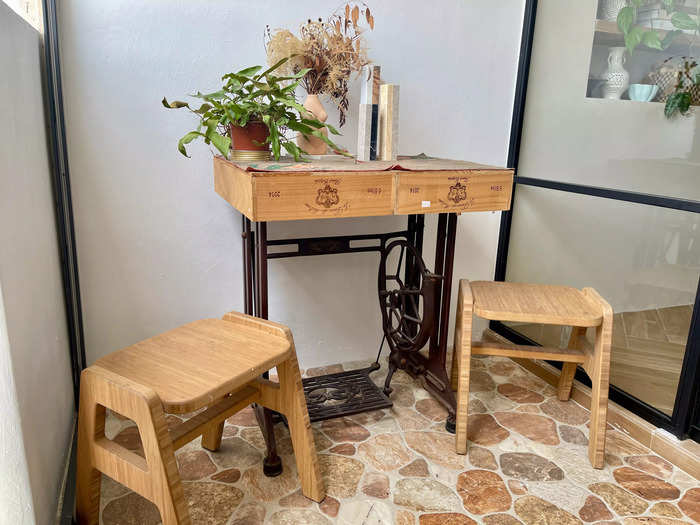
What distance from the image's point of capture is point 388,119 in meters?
1.89

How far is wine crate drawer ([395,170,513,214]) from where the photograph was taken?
1.66 metres

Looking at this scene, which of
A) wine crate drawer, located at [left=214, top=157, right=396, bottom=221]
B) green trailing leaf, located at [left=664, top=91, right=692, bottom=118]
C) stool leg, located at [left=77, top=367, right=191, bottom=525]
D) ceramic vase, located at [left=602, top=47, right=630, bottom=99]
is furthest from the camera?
ceramic vase, located at [left=602, top=47, right=630, bottom=99]

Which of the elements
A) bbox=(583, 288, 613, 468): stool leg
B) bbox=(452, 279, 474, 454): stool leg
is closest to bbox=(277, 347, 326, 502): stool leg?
bbox=(452, 279, 474, 454): stool leg

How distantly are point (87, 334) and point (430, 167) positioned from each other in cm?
147

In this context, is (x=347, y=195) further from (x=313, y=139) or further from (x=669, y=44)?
(x=669, y=44)

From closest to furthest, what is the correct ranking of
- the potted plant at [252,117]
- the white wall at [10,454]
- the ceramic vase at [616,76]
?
1. the white wall at [10,454]
2. the potted plant at [252,117]
3. the ceramic vase at [616,76]

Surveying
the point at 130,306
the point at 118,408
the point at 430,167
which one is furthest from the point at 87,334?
the point at 430,167

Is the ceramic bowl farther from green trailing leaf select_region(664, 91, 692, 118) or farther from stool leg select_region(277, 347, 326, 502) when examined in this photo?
stool leg select_region(277, 347, 326, 502)

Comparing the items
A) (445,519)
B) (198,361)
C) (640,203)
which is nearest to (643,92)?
(640,203)

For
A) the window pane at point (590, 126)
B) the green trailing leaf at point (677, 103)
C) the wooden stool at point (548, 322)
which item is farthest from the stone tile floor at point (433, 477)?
the green trailing leaf at point (677, 103)

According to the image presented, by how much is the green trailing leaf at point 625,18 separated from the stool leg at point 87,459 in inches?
87.5

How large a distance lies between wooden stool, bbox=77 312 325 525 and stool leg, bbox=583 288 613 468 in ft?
3.14

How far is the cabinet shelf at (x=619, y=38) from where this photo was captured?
1.79 meters

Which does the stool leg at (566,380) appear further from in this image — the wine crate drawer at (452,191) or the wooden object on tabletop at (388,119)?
the wooden object on tabletop at (388,119)
